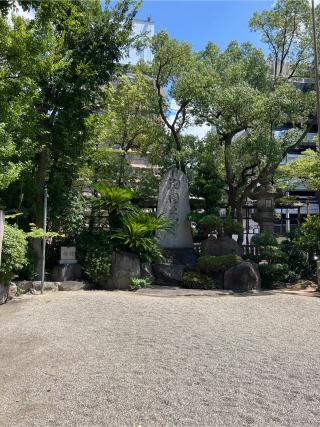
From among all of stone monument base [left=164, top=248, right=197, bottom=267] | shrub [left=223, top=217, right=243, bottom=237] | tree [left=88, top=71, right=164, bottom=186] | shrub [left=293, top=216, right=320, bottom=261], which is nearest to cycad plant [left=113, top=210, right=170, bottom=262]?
stone monument base [left=164, top=248, right=197, bottom=267]

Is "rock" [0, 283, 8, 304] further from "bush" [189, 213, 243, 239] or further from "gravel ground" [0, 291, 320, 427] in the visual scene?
"bush" [189, 213, 243, 239]

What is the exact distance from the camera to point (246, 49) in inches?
750

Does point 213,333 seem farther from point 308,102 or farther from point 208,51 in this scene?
point 208,51

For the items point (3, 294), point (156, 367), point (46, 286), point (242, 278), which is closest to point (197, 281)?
point (242, 278)

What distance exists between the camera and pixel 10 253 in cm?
930

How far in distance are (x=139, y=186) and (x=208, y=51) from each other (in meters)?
7.05

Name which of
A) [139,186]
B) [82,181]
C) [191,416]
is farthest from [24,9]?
[139,186]

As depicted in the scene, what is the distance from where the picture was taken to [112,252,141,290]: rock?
11.7m

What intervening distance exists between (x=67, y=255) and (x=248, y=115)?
26.1ft

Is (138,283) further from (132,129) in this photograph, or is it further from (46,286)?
(132,129)

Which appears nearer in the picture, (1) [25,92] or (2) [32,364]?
(2) [32,364]

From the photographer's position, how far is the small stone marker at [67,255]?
11938mm

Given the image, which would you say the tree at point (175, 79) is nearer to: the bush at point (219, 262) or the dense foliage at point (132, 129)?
the dense foliage at point (132, 129)

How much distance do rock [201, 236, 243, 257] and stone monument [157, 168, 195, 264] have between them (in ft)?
1.77
